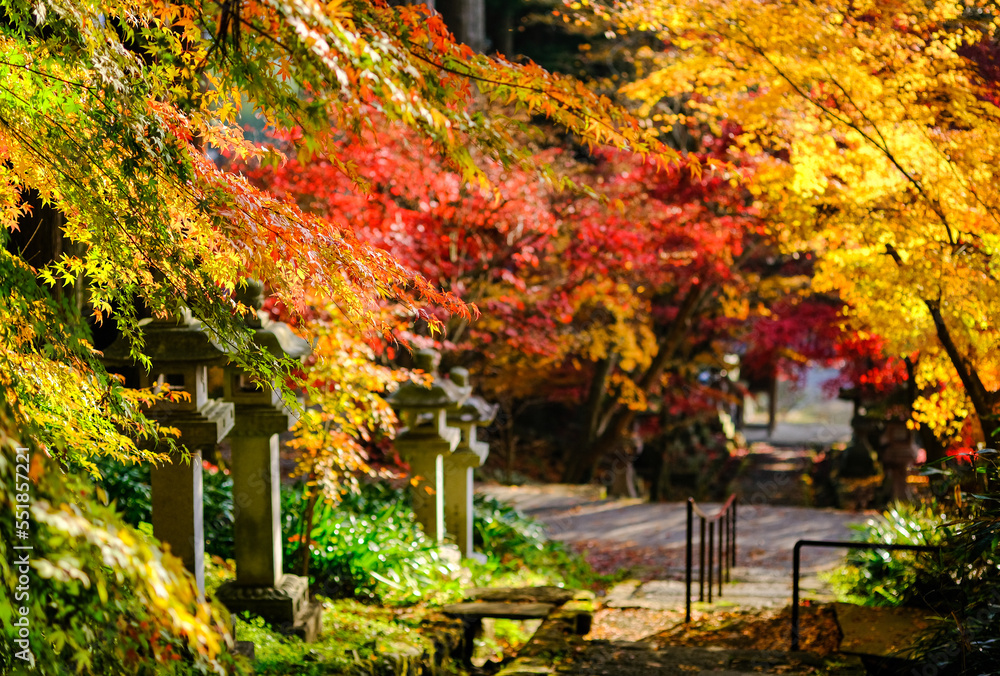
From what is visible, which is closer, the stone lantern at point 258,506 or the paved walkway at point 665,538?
the stone lantern at point 258,506

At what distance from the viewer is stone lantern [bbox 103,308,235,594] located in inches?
193

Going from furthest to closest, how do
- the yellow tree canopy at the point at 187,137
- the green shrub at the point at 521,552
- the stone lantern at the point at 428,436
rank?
the green shrub at the point at 521,552 < the stone lantern at the point at 428,436 < the yellow tree canopy at the point at 187,137

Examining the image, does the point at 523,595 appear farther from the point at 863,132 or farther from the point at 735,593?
the point at 863,132

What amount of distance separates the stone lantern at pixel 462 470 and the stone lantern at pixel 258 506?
3.04 metres

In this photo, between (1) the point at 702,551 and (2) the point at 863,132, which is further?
(1) the point at 702,551

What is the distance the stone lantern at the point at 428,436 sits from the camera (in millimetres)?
7918

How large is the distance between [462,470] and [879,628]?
4.17m

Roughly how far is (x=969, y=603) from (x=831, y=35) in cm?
378

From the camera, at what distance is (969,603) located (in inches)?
200

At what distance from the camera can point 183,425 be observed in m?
4.91

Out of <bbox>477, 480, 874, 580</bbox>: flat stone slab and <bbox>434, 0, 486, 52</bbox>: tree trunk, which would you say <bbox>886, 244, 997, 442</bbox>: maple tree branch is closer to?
<bbox>477, 480, 874, 580</bbox>: flat stone slab

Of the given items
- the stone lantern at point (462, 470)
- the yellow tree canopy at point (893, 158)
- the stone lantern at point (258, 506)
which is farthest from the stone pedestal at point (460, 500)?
the yellow tree canopy at point (893, 158)

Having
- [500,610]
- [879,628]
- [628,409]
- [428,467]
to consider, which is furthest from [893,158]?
[628,409]

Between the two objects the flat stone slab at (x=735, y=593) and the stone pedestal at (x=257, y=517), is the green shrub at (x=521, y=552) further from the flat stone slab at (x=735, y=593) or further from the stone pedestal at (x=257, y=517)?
the stone pedestal at (x=257, y=517)
